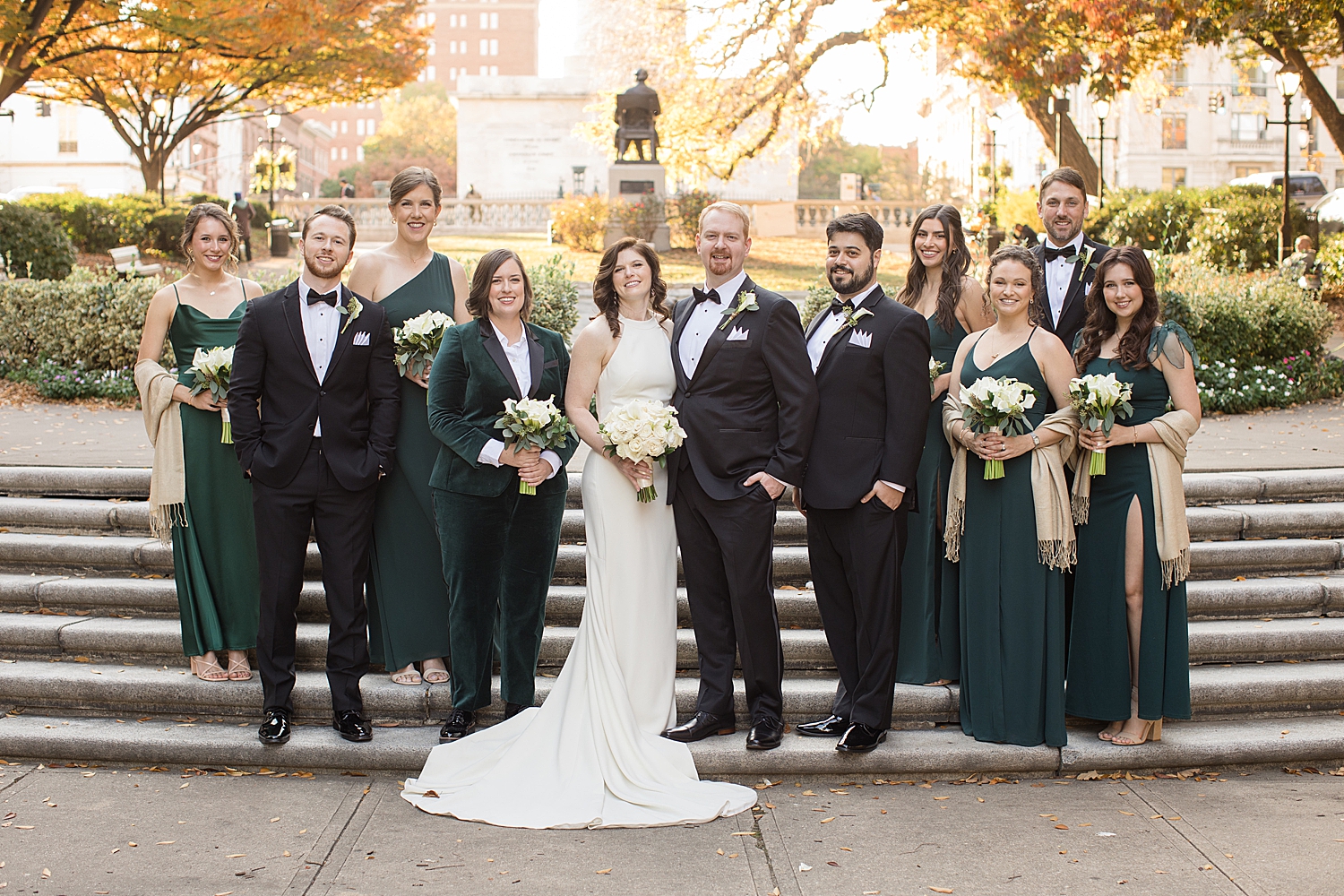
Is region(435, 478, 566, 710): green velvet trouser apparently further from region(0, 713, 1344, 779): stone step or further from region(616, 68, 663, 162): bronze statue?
region(616, 68, 663, 162): bronze statue

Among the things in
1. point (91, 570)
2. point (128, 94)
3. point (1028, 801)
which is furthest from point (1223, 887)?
point (128, 94)

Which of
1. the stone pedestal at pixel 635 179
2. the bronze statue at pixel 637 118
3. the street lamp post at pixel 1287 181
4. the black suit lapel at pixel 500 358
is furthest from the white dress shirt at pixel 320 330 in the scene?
the stone pedestal at pixel 635 179

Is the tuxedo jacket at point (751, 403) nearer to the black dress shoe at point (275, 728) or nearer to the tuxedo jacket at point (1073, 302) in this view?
the tuxedo jacket at point (1073, 302)

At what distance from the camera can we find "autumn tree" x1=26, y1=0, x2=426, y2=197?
808 inches

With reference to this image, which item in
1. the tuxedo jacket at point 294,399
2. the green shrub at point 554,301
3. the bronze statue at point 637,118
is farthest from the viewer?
the bronze statue at point 637,118

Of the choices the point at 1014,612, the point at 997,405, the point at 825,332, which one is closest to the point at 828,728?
the point at 1014,612

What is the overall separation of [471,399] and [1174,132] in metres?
60.8

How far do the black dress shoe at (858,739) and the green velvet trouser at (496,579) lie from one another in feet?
4.89

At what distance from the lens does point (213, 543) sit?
232 inches

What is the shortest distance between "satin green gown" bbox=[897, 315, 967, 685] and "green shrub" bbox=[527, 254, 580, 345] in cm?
655

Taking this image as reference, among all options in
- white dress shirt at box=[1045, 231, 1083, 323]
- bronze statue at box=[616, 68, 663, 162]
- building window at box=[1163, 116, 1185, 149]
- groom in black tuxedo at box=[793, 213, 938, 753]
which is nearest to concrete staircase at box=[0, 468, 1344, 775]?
groom in black tuxedo at box=[793, 213, 938, 753]

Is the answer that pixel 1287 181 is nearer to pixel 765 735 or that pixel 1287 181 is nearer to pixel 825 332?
pixel 825 332

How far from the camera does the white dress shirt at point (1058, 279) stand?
607cm

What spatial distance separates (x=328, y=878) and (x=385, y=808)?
660 mm
